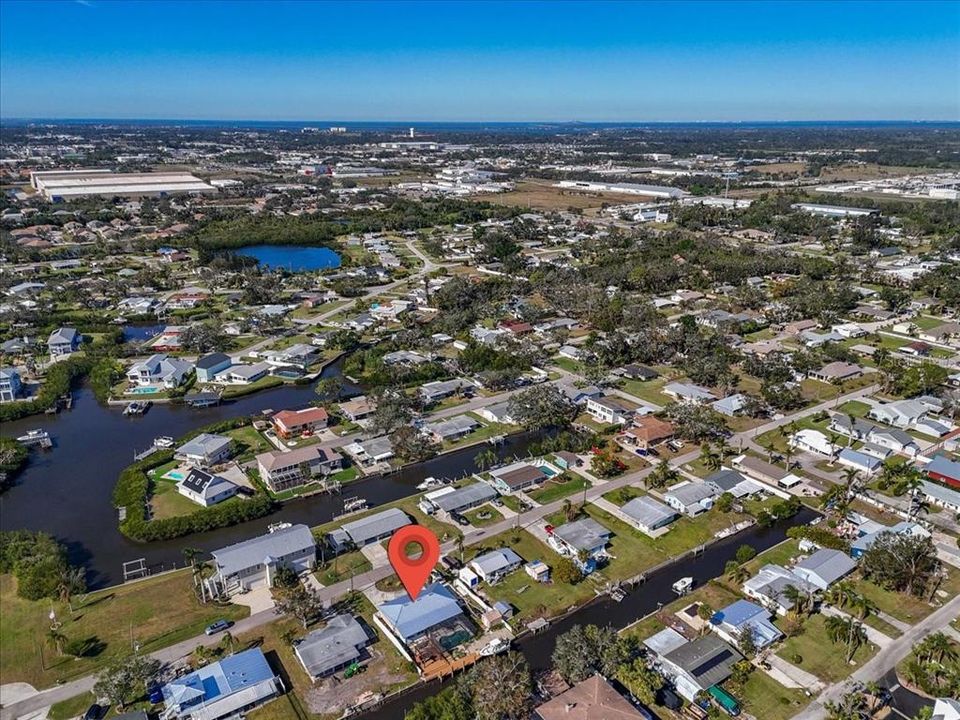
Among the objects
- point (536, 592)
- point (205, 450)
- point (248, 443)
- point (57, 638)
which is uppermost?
point (205, 450)

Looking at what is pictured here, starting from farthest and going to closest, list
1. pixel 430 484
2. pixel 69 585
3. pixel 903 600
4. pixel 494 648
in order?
pixel 430 484 → pixel 69 585 → pixel 903 600 → pixel 494 648

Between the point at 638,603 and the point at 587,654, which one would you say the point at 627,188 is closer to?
the point at 638,603

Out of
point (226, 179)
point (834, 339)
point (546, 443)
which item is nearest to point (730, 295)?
point (834, 339)

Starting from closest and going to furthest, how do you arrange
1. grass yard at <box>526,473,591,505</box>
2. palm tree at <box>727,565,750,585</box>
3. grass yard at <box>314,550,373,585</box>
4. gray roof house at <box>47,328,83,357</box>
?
palm tree at <box>727,565,750,585</box>, grass yard at <box>314,550,373,585</box>, grass yard at <box>526,473,591,505</box>, gray roof house at <box>47,328,83,357</box>

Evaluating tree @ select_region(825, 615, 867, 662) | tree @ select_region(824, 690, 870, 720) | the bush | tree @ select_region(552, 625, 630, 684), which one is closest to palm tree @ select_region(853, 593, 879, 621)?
tree @ select_region(825, 615, 867, 662)

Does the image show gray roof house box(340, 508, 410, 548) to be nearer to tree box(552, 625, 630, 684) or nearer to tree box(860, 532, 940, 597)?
tree box(552, 625, 630, 684)

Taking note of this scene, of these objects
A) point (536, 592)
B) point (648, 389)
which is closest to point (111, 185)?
point (648, 389)
